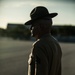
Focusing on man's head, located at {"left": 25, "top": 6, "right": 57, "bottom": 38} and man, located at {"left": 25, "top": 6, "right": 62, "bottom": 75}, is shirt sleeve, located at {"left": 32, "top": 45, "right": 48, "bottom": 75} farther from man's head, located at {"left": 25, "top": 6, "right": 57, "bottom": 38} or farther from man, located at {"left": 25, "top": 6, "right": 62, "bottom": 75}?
man's head, located at {"left": 25, "top": 6, "right": 57, "bottom": 38}

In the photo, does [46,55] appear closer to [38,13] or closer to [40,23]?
[40,23]

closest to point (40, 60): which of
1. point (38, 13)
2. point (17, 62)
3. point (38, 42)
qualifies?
point (38, 42)

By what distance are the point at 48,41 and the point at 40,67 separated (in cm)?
24

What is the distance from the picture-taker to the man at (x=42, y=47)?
2.55 metres

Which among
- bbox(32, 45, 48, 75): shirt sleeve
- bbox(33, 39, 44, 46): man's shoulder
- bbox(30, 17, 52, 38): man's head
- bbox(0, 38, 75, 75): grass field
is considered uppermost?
bbox(30, 17, 52, 38): man's head

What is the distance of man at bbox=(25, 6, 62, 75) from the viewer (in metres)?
2.55

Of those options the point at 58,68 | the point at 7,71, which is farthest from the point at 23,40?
the point at 58,68

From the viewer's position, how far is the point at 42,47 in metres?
2.55

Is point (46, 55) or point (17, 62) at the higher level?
point (46, 55)

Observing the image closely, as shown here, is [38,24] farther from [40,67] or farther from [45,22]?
[40,67]

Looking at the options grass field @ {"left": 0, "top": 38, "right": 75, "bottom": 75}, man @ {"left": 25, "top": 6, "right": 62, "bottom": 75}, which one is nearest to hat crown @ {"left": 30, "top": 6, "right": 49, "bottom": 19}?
man @ {"left": 25, "top": 6, "right": 62, "bottom": 75}

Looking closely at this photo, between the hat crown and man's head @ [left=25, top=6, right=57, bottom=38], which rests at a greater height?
the hat crown

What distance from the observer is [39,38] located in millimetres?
2629

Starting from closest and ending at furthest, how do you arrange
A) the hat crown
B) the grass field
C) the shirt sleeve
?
1. the shirt sleeve
2. the hat crown
3. the grass field
